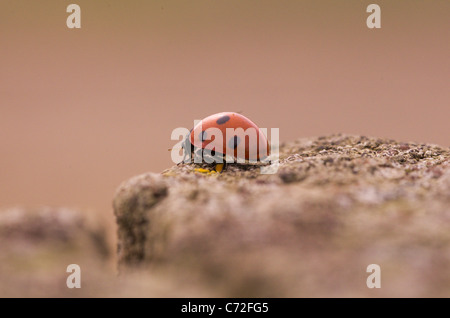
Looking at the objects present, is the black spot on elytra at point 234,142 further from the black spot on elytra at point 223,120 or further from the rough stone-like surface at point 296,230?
the rough stone-like surface at point 296,230

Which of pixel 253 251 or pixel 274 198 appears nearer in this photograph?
pixel 253 251

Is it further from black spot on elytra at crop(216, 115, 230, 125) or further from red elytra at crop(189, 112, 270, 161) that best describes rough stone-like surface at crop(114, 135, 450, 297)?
black spot on elytra at crop(216, 115, 230, 125)

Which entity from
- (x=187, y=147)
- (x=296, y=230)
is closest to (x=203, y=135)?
(x=187, y=147)

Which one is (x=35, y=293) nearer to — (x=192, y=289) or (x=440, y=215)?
(x=192, y=289)

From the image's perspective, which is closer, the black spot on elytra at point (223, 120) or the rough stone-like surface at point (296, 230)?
the rough stone-like surface at point (296, 230)

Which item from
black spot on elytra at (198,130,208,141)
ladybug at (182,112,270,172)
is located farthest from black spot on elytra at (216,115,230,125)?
black spot on elytra at (198,130,208,141)

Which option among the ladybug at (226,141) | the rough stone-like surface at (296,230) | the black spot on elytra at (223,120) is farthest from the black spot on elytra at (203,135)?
the rough stone-like surface at (296,230)

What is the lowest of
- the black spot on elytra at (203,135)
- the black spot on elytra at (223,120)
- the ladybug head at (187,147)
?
the ladybug head at (187,147)
